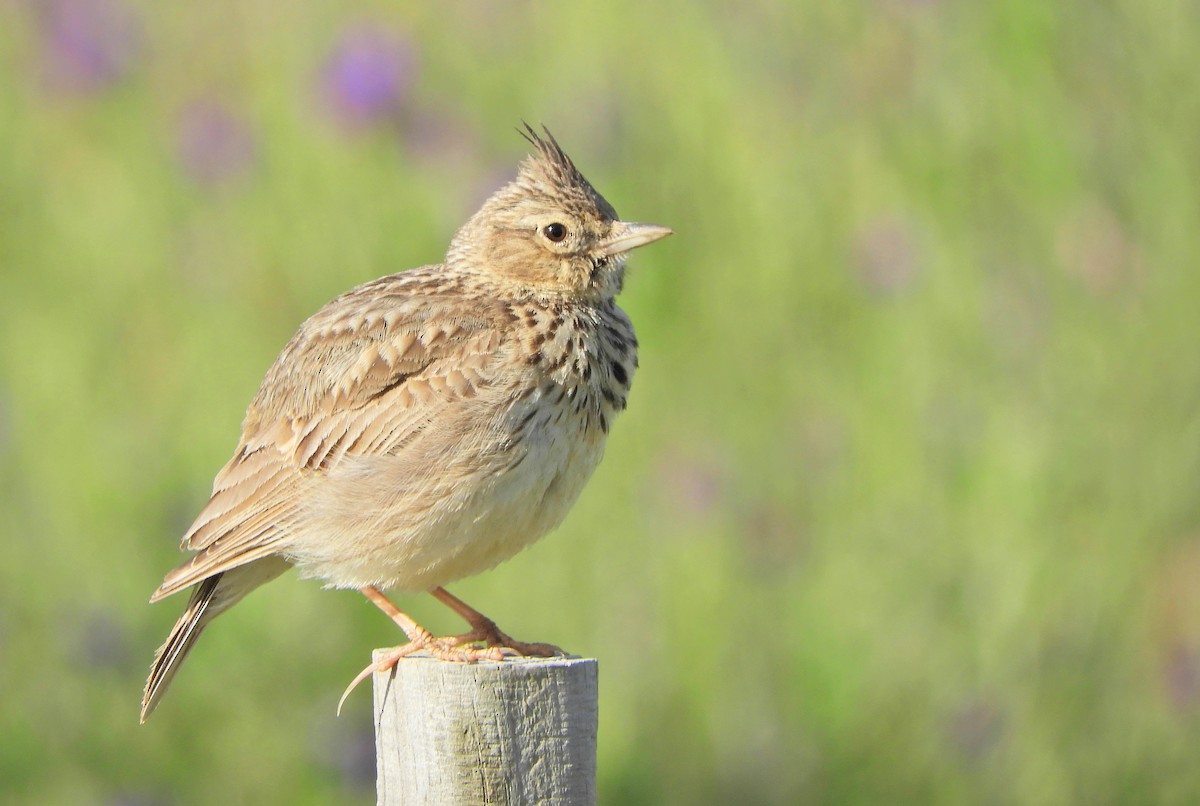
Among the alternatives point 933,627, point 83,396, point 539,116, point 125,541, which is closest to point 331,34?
point 539,116

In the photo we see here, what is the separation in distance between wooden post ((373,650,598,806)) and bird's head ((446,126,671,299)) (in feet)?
4.94

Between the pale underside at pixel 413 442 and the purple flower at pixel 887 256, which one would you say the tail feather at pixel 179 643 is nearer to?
the pale underside at pixel 413 442

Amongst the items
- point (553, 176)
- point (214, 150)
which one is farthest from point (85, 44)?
point (553, 176)

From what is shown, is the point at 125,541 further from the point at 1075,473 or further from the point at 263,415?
the point at 1075,473

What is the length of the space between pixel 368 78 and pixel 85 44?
1557 mm

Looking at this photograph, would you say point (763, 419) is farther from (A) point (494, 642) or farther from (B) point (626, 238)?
(A) point (494, 642)

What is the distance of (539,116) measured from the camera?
23.4 feet

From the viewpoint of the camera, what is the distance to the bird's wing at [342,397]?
14.7 feet

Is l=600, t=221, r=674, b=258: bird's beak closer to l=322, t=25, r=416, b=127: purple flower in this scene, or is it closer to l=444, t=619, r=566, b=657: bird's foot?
l=444, t=619, r=566, b=657: bird's foot

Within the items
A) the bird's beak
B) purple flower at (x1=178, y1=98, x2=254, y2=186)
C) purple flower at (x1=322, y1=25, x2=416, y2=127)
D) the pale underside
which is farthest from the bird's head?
purple flower at (x1=178, y1=98, x2=254, y2=186)

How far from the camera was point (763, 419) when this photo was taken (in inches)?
269

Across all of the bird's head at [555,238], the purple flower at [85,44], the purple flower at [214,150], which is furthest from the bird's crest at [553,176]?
the purple flower at [85,44]

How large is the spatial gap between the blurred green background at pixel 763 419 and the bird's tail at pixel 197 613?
1.63 meters

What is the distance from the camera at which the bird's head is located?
4.86 meters
